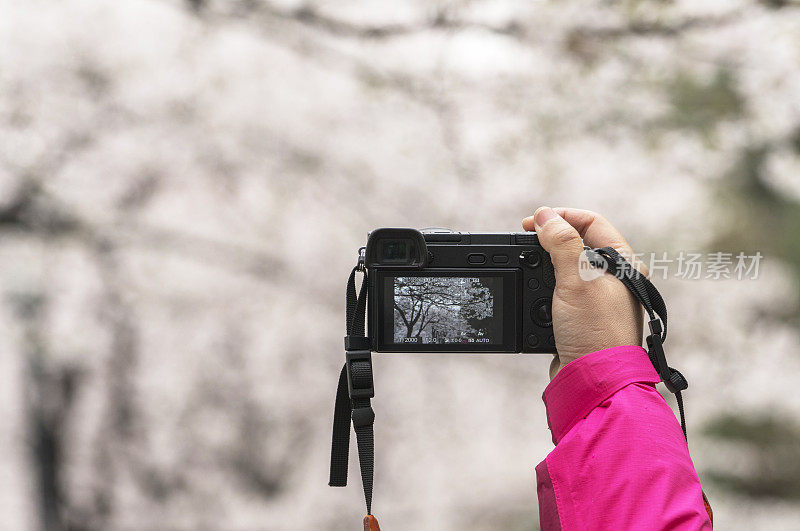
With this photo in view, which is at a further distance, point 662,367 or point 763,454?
point 763,454

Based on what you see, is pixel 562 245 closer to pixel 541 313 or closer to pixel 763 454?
pixel 541 313

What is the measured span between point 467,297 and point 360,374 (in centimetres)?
12

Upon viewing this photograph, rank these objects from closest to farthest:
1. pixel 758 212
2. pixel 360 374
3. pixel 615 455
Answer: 1. pixel 615 455
2. pixel 360 374
3. pixel 758 212

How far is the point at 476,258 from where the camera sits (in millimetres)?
545

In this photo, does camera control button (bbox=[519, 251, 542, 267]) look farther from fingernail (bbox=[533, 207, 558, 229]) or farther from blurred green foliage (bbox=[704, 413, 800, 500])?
blurred green foliage (bbox=[704, 413, 800, 500])

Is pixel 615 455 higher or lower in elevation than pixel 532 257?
lower

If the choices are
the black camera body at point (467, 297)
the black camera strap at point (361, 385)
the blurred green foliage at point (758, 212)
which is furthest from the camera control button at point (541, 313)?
the blurred green foliage at point (758, 212)

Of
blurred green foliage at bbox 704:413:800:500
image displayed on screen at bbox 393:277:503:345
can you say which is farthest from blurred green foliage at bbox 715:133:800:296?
image displayed on screen at bbox 393:277:503:345

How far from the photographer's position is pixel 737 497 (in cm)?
108

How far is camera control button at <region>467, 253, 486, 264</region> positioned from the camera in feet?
1.79

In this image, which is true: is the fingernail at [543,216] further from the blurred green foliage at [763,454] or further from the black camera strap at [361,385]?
the blurred green foliage at [763,454]

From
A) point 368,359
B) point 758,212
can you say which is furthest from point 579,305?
point 758,212

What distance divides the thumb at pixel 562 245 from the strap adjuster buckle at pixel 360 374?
188 millimetres

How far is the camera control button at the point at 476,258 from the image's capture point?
1.79 ft
